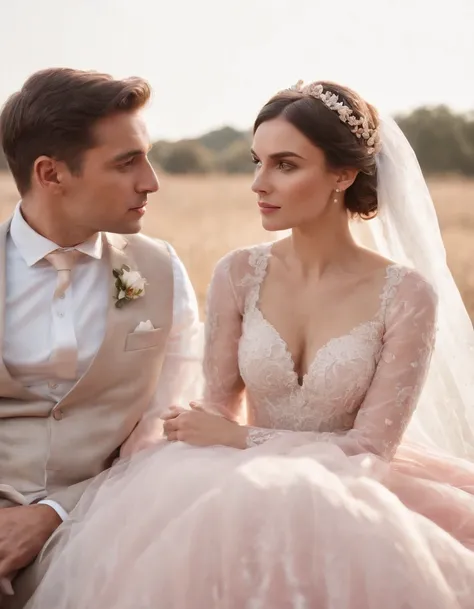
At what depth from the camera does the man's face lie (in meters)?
2.28

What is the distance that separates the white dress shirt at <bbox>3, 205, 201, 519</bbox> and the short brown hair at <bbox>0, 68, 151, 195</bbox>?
0.75ft

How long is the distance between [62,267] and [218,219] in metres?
3.88

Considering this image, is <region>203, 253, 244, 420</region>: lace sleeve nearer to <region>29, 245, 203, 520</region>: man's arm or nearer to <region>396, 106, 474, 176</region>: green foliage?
<region>29, 245, 203, 520</region>: man's arm

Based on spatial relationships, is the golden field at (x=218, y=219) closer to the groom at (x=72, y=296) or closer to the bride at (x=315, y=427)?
the bride at (x=315, y=427)

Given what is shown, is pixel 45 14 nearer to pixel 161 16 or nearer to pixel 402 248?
pixel 161 16

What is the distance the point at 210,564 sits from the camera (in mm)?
1678

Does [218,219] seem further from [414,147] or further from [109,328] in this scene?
[109,328]

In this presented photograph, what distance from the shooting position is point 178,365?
2.52m

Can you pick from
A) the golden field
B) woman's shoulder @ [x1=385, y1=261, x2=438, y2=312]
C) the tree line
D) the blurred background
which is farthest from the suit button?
the golden field

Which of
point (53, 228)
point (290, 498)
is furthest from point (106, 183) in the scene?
point (290, 498)

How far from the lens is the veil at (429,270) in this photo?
7.95ft

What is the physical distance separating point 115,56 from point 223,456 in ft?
12.5

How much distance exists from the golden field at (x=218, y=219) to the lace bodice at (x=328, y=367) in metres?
3.12

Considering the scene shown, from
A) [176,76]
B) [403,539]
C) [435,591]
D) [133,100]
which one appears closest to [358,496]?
[403,539]
